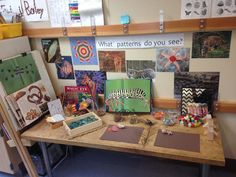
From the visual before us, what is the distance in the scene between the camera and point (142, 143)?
151cm

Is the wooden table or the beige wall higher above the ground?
the beige wall

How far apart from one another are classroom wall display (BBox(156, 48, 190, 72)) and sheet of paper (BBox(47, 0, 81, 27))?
2.37ft

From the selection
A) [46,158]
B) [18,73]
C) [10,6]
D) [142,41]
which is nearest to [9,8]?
[10,6]

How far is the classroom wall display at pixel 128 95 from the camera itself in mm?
1877

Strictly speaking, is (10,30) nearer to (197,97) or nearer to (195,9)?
(195,9)

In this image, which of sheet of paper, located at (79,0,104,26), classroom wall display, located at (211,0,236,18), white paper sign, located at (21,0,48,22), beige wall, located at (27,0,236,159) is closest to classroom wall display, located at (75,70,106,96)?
beige wall, located at (27,0,236,159)

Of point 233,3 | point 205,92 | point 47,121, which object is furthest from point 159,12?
point 47,121

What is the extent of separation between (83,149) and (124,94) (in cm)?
91

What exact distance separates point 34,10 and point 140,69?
1.05 meters

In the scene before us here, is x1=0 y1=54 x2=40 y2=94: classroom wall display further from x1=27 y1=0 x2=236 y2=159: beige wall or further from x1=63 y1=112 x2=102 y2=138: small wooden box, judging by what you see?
x1=27 y1=0 x2=236 y2=159: beige wall

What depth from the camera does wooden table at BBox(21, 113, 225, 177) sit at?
135 centimetres

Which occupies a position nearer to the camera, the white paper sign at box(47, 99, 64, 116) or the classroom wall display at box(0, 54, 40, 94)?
the classroom wall display at box(0, 54, 40, 94)

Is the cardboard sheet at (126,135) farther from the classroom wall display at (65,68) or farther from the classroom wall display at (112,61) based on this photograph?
the classroom wall display at (65,68)

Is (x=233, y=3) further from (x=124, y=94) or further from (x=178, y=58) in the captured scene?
(x=124, y=94)
